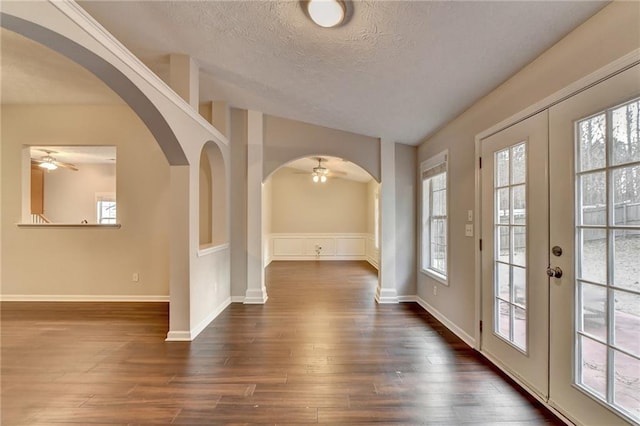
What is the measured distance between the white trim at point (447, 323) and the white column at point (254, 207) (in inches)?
94.0

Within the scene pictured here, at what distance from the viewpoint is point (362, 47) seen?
2.35 metres

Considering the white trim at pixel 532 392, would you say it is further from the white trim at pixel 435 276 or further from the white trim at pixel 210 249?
the white trim at pixel 210 249

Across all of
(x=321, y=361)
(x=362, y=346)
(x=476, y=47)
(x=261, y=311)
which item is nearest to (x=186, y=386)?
(x=321, y=361)

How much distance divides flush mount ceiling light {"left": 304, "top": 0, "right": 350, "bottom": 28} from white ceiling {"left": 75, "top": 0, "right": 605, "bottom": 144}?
0.07 m

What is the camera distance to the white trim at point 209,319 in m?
3.24

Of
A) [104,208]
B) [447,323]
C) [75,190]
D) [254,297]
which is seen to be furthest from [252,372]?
[75,190]

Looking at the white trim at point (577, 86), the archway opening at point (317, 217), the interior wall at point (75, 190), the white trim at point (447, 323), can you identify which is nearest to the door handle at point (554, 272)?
the white trim at point (577, 86)

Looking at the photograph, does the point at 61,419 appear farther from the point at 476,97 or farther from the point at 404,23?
the point at 476,97

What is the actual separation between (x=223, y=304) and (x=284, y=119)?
9.65ft

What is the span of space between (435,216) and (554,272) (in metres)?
2.20

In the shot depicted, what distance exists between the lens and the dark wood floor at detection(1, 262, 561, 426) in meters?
1.96

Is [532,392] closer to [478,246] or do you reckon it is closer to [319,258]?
[478,246]

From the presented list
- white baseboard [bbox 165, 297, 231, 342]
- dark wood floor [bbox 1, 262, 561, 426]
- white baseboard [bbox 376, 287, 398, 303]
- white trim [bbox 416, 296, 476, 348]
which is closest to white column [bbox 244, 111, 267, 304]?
dark wood floor [bbox 1, 262, 561, 426]

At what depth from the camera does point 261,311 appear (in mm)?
4117
